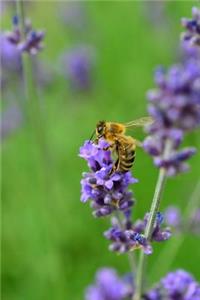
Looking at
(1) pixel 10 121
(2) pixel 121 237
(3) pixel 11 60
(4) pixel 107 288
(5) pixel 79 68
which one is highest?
(5) pixel 79 68

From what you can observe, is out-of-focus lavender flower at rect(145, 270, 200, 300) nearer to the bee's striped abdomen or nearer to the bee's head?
the bee's striped abdomen

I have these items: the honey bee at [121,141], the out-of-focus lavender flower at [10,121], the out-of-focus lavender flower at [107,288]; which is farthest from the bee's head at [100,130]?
the out-of-focus lavender flower at [10,121]

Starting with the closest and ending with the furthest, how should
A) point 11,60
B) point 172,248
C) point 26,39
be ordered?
1. point 26,39
2. point 172,248
3. point 11,60

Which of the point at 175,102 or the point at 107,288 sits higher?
the point at 107,288

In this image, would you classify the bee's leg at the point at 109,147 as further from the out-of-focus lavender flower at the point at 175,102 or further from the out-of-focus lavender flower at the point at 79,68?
the out-of-focus lavender flower at the point at 79,68

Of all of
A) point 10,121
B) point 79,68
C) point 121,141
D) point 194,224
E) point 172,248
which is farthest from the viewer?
point 79,68

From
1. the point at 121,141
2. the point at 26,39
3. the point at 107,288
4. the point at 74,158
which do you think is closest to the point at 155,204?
the point at 121,141

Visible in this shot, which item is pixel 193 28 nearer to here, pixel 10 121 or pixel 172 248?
pixel 172 248
